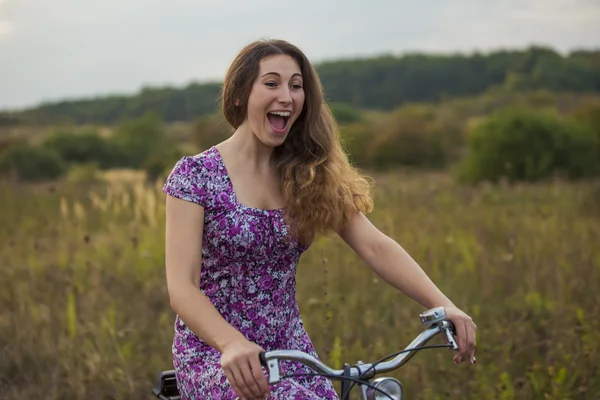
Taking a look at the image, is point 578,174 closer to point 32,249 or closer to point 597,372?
point 32,249

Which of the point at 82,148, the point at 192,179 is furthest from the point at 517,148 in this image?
the point at 192,179

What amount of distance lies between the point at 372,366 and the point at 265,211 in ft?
2.43

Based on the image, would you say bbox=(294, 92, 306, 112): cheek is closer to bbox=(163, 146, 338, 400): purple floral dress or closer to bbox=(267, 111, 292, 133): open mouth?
bbox=(267, 111, 292, 133): open mouth

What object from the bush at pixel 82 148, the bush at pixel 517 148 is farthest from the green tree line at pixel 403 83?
the bush at pixel 517 148

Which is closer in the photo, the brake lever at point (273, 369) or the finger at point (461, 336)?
the brake lever at point (273, 369)

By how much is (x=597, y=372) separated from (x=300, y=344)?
7.72 ft

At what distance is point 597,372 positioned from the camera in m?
4.48

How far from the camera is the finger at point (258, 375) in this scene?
201 centimetres

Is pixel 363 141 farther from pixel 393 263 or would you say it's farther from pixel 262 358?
pixel 262 358

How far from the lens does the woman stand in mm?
2582

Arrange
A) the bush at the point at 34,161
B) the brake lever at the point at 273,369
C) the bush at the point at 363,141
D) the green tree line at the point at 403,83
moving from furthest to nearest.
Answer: the green tree line at the point at 403,83
the bush at the point at 363,141
the bush at the point at 34,161
the brake lever at the point at 273,369

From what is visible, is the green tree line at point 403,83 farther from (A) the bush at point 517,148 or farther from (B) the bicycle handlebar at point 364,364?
(B) the bicycle handlebar at point 364,364

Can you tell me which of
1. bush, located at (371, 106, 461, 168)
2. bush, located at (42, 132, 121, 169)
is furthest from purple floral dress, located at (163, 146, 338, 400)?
bush, located at (371, 106, 461, 168)

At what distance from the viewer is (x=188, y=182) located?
2576 millimetres
